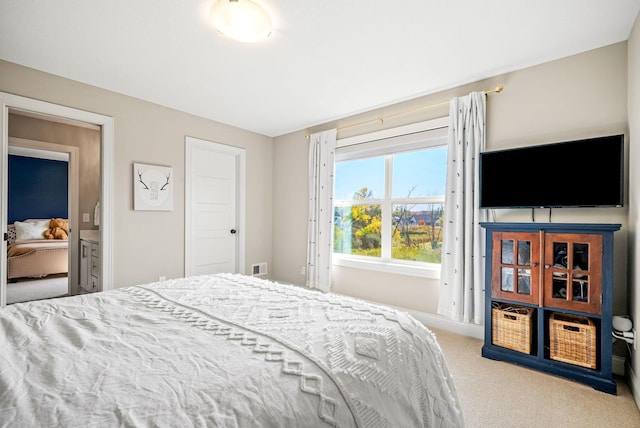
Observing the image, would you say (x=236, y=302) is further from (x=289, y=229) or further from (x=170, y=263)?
(x=289, y=229)

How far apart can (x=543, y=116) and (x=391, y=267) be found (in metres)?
2.03

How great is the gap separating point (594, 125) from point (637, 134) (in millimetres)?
411

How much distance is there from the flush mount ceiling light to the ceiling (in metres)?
0.06

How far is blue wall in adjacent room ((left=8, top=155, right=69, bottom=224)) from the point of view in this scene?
6.00 m

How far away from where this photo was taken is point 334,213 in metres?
4.24

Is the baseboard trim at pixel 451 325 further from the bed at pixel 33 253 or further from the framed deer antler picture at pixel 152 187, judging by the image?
the bed at pixel 33 253

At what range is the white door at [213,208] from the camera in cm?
398

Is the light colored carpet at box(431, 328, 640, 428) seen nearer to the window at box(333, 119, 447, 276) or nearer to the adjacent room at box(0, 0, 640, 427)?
the adjacent room at box(0, 0, 640, 427)

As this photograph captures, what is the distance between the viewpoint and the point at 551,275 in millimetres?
2262

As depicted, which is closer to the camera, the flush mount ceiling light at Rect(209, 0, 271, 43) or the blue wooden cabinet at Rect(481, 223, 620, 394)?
the flush mount ceiling light at Rect(209, 0, 271, 43)

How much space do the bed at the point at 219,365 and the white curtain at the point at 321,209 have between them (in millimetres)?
2441

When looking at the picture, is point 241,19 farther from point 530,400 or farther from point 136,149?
point 530,400

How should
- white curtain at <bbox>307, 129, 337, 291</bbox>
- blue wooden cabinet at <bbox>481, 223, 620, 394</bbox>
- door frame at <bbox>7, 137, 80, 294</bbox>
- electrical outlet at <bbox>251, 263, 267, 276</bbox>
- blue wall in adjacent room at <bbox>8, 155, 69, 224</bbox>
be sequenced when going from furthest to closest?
blue wall in adjacent room at <bbox>8, 155, 69, 224</bbox> → electrical outlet at <bbox>251, 263, 267, 276</bbox> → door frame at <bbox>7, 137, 80, 294</bbox> → white curtain at <bbox>307, 129, 337, 291</bbox> → blue wooden cabinet at <bbox>481, 223, 620, 394</bbox>

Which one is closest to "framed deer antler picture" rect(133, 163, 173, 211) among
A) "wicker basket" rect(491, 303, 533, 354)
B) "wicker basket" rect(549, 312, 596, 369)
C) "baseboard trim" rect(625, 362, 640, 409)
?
"wicker basket" rect(491, 303, 533, 354)
